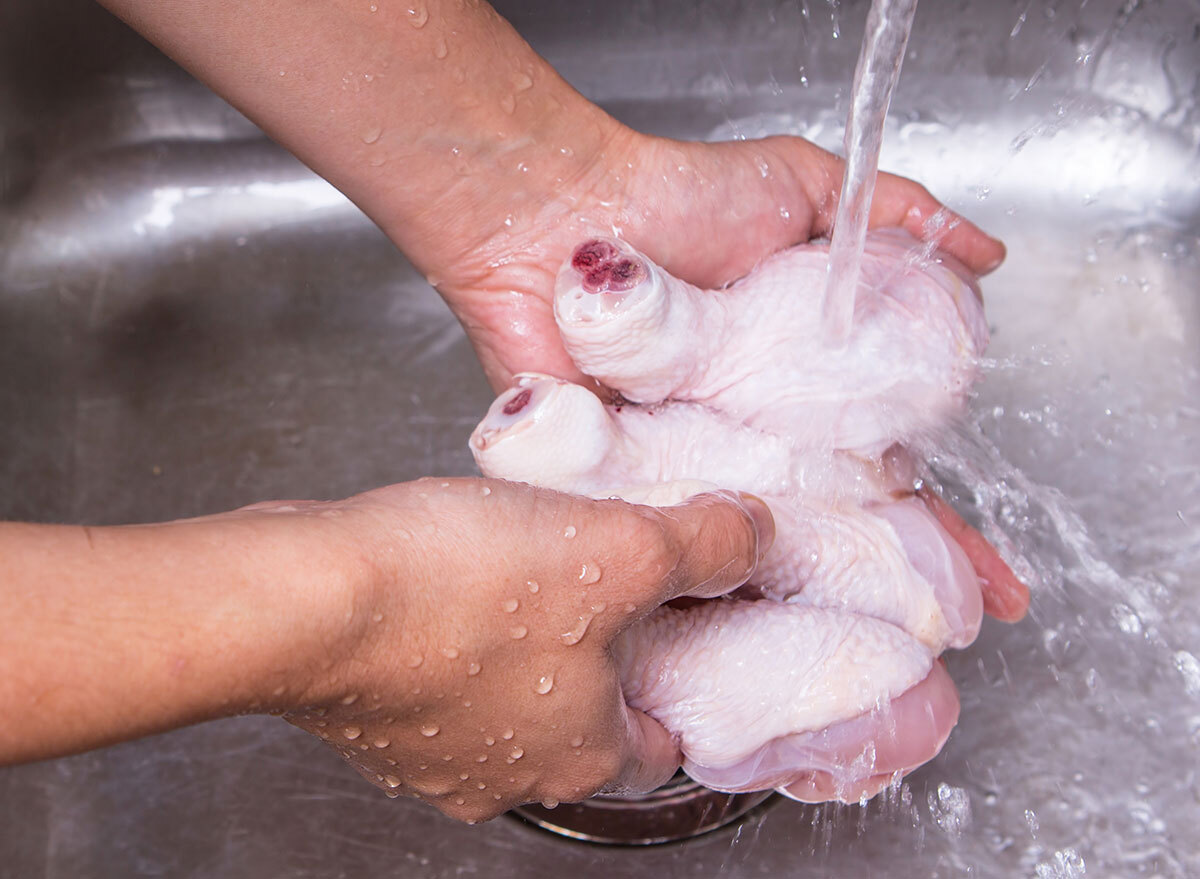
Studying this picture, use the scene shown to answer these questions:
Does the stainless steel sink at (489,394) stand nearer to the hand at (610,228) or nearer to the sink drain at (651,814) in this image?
the sink drain at (651,814)

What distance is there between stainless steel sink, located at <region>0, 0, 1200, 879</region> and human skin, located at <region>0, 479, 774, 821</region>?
0.41 metres

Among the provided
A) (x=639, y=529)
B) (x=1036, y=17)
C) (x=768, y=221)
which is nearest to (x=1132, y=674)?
(x=768, y=221)

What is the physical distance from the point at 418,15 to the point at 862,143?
0.42m

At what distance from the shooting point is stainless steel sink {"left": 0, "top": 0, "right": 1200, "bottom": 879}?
3.57 ft

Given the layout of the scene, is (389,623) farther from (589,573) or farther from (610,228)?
(610,228)

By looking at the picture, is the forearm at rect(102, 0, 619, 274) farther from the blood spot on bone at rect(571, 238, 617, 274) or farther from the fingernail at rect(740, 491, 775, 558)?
the fingernail at rect(740, 491, 775, 558)

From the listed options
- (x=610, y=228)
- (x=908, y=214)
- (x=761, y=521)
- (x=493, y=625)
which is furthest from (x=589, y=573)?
(x=908, y=214)

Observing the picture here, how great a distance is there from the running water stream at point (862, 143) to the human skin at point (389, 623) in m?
0.25

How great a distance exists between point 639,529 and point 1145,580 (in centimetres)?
79

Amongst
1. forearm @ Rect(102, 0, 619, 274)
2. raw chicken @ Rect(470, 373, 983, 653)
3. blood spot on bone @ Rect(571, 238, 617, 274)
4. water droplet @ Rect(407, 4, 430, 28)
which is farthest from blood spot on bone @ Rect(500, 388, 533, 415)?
water droplet @ Rect(407, 4, 430, 28)

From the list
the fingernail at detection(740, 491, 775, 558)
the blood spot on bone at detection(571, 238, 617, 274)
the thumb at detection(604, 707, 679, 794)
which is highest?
the blood spot on bone at detection(571, 238, 617, 274)

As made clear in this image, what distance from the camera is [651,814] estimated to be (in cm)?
106

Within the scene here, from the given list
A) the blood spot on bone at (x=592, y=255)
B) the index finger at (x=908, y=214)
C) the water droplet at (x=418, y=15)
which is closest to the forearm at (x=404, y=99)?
the water droplet at (x=418, y=15)

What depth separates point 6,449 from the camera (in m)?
1.32
